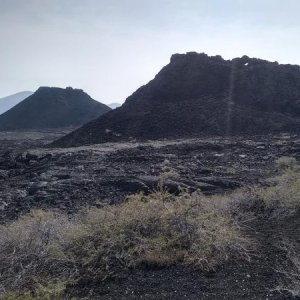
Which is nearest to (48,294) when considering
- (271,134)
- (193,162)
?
(193,162)

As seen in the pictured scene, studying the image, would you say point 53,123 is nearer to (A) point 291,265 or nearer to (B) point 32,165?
(B) point 32,165

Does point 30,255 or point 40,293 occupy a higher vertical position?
point 30,255

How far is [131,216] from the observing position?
23.0ft

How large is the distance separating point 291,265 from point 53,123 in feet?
197

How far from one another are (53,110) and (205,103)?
38.7 m

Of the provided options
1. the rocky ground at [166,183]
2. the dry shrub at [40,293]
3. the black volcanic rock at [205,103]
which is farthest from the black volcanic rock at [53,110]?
the dry shrub at [40,293]

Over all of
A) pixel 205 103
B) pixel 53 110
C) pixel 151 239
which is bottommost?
pixel 151 239

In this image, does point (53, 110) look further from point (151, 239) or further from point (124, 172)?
point (151, 239)

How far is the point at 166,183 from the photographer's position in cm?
1212

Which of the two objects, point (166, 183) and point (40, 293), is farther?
point (166, 183)

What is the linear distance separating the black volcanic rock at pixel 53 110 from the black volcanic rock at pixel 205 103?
27.5 meters

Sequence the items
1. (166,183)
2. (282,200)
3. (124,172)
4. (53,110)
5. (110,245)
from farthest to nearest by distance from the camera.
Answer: (53,110) < (124,172) < (166,183) < (282,200) < (110,245)

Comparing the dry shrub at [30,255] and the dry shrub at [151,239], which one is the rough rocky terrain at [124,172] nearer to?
the dry shrub at [151,239]

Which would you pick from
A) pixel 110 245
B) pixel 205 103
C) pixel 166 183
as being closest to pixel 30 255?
pixel 110 245
